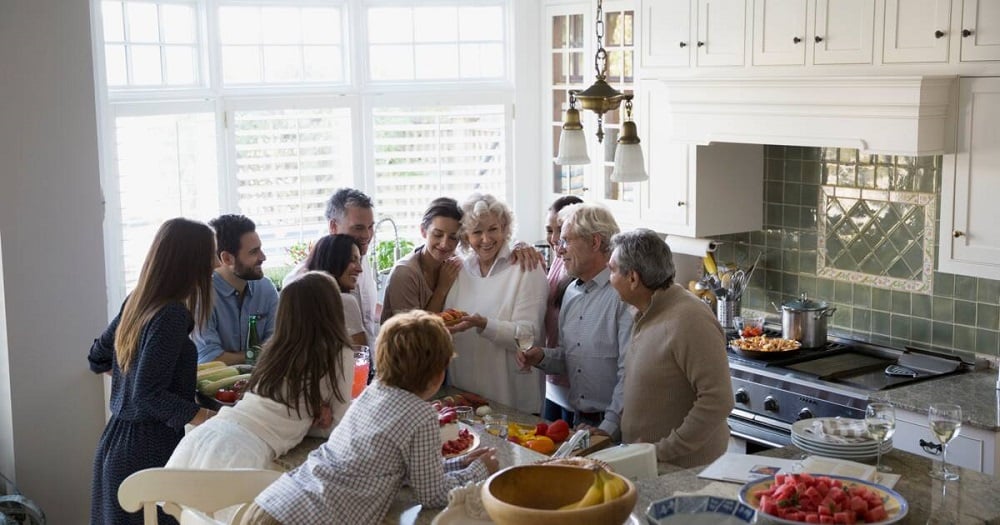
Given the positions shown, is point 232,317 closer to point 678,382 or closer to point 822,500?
point 678,382

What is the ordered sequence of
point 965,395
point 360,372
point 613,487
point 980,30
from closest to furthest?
1. point 613,487
2. point 360,372
3. point 980,30
4. point 965,395

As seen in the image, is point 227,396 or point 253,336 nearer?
point 227,396

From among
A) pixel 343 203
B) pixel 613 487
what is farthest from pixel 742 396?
pixel 613 487

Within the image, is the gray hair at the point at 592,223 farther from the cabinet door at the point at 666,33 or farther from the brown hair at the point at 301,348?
the cabinet door at the point at 666,33

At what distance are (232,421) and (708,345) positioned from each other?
1.36 metres

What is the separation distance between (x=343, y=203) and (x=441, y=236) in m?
0.58

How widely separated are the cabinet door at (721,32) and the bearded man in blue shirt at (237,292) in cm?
218

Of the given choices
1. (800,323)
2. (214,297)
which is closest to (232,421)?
(214,297)

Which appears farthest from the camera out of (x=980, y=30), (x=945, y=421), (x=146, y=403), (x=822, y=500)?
(x=980, y=30)

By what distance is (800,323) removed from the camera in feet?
15.9

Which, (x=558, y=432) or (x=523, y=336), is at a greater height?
(x=523, y=336)

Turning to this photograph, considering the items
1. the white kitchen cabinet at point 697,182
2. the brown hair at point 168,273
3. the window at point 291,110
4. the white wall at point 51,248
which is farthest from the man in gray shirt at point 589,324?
the window at point 291,110

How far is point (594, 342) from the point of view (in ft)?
11.8

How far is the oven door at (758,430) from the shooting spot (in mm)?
4457
